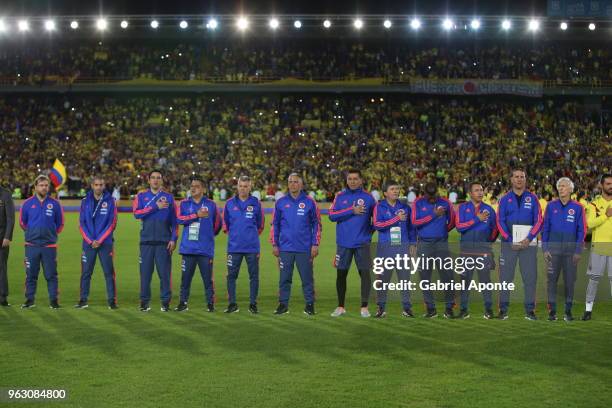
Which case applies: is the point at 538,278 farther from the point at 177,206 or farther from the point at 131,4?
the point at 131,4

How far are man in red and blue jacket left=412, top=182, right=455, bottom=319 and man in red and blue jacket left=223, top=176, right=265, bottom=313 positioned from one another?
2196mm

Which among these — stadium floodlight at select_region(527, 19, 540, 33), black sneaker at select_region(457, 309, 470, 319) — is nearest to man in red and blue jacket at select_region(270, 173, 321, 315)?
black sneaker at select_region(457, 309, 470, 319)

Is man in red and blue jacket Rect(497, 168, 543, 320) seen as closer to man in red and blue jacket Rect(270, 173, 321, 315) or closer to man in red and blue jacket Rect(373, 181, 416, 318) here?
man in red and blue jacket Rect(373, 181, 416, 318)

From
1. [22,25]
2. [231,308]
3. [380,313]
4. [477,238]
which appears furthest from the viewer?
[22,25]

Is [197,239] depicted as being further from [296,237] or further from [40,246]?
[40,246]

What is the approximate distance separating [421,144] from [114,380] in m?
38.4

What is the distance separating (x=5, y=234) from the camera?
12.2m

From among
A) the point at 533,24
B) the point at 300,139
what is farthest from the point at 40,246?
the point at 533,24

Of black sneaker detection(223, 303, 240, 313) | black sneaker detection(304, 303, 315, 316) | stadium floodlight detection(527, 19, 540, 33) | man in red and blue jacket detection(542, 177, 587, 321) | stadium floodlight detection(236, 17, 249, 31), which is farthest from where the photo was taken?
stadium floodlight detection(236, 17, 249, 31)

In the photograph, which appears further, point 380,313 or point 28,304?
point 28,304

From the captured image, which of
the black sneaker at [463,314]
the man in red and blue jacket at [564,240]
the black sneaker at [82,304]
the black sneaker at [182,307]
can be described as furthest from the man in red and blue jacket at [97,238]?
the man in red and blue jacket at [564,240]

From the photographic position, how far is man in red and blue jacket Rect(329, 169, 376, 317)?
11.2m

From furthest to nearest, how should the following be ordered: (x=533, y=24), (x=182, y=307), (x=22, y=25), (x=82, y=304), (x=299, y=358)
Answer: (x=22, y=25) < (x=533, y=24) < (x=82, y=304) < (x=182, y=307) < (x=299, y=358)

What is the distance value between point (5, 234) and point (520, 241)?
7192mm
